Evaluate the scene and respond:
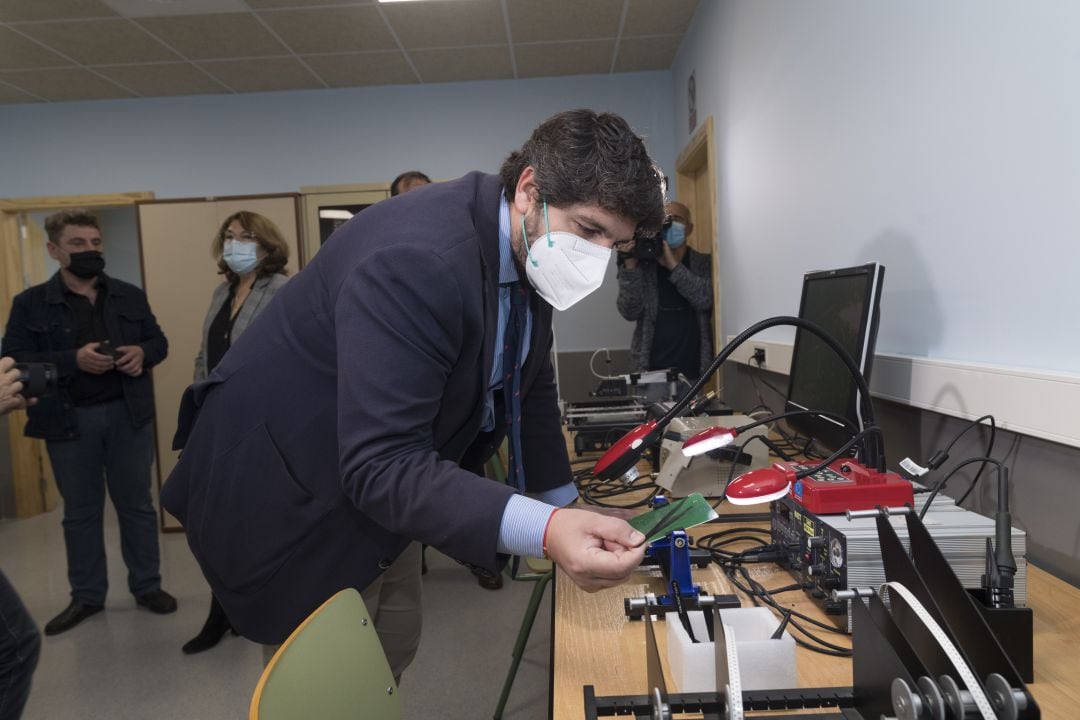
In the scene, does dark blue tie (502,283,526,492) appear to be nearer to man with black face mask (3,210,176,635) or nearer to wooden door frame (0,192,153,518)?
man with black face mask (3,210,176,635)

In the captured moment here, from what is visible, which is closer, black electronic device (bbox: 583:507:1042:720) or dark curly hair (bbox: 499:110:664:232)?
black electronic device (bbox: 583:507:1042:720)

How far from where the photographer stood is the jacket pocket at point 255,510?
110 centimetres

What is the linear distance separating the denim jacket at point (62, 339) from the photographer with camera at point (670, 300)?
210cm

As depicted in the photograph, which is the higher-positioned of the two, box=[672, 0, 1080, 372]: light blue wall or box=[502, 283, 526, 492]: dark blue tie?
box=[672, 0, 1080, 372]: light blue wall

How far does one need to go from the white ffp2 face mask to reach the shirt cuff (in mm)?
365

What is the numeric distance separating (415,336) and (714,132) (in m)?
3.16

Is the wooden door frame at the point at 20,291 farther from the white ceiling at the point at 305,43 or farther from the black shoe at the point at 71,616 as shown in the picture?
the black shoe at the point at 71,616

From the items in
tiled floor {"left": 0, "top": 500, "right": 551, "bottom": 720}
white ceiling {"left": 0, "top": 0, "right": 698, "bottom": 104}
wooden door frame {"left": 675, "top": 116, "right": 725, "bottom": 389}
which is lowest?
tiled floor {"left": 0, "top": 500, "right": 551, "bottom": 720}

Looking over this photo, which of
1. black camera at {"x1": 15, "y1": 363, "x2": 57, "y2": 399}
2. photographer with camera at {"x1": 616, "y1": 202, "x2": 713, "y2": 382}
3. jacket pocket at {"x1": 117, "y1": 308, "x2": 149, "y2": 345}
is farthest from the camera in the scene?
photographer with camera at {"x1": 616, "y1": 202, "x2": 713, "y2": 382}

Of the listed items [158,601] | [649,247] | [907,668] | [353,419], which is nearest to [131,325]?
[158,601]

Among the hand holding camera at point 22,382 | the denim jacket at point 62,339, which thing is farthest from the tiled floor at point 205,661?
the hand holding camera at point 22,382

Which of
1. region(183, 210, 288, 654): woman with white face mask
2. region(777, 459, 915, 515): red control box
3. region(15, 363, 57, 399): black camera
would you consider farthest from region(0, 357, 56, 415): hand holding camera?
region(777, 459, 915, 515): red control box

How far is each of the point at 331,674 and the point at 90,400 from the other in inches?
99.7

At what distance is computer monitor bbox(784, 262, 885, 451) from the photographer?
4.45 feet
